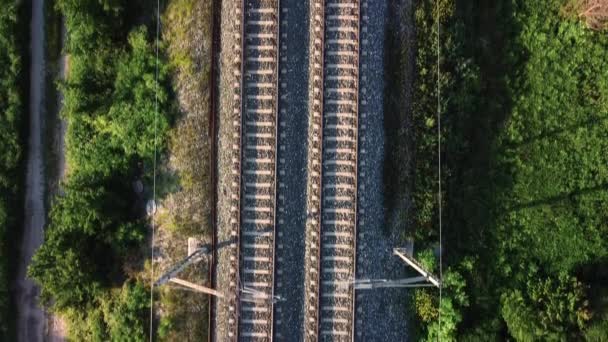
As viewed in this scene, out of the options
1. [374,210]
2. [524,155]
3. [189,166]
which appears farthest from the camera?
[524,155]

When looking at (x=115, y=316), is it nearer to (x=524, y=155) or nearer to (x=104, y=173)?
(x=104, y=173)

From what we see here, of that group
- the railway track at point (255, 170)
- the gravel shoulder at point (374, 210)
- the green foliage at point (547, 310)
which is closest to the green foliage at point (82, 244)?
the railway track at point (255, 170)

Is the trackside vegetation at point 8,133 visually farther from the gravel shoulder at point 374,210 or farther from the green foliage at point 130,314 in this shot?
the gravel shoulder at point 374,210

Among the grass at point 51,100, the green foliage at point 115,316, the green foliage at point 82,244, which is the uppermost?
the grass at point 51,100

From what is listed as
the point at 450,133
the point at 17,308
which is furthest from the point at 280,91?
the point at 17,308

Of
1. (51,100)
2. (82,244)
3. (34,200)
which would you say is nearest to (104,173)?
(82,244)

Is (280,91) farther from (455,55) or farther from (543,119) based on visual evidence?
(543,119)
